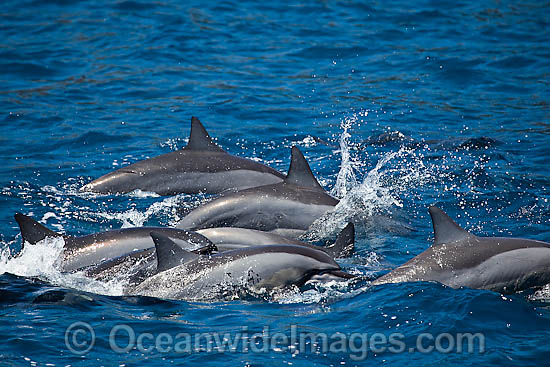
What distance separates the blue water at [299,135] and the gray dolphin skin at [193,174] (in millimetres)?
286

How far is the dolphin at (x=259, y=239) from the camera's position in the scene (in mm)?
8234

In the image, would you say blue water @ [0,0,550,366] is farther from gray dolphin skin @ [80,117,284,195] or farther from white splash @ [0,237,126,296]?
gray dolphin skin @ [80,117,284,195]

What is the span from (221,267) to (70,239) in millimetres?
2119

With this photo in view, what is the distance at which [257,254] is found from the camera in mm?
7031

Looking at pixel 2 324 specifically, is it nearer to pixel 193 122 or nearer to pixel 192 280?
pixel 192 280

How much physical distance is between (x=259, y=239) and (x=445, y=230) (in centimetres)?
226

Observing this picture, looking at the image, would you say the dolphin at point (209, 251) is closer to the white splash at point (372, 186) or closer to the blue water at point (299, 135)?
the blue water at point (299, 135)

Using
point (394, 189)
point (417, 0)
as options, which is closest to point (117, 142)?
point (394, 189)

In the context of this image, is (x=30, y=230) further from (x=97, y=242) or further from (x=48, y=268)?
(x=97, y=242)

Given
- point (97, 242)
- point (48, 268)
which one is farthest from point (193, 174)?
point (48, 268)

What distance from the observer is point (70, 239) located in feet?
26.6

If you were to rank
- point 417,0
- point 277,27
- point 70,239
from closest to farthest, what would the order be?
1. point 70,239
2. point 277,27
3. point 417,0

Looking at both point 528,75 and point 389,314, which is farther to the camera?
point 528,75

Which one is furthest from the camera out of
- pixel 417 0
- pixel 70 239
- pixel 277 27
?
pixel 417 0
